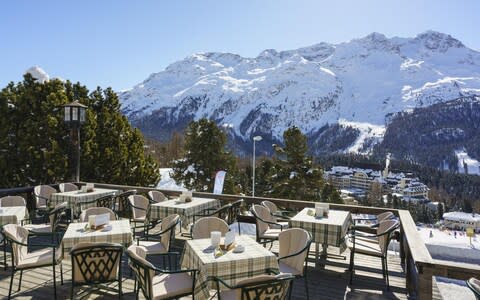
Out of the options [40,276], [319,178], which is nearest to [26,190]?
[40,276]

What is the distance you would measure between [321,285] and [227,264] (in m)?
2.18

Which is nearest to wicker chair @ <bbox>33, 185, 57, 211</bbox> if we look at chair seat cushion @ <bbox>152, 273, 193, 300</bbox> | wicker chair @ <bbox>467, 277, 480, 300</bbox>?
chair seat cushion @ <bbox>152, 273, 193, 300</bbox>

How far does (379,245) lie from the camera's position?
18.6 feet

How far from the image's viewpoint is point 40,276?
532 centimetres

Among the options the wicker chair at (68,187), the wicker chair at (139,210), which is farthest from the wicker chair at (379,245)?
the wicker chair at (68,187)

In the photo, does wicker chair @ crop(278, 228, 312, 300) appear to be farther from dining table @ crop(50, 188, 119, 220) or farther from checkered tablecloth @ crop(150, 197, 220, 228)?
dining table @ crop(50, 188, 119, 220)

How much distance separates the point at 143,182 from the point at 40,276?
11956 mm

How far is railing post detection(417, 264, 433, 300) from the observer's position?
365 centimetres

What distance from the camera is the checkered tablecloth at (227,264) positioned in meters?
3.67

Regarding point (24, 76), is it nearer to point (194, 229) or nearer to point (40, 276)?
point (40, 276)

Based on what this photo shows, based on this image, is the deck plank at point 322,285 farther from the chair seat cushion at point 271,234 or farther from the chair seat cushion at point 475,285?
the chair seat cushion at point 475,285

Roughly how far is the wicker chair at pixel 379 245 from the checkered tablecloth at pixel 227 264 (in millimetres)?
1984

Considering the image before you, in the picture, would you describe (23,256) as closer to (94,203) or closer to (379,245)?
(94,203)

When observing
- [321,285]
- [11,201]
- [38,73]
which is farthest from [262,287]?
[38,73]
